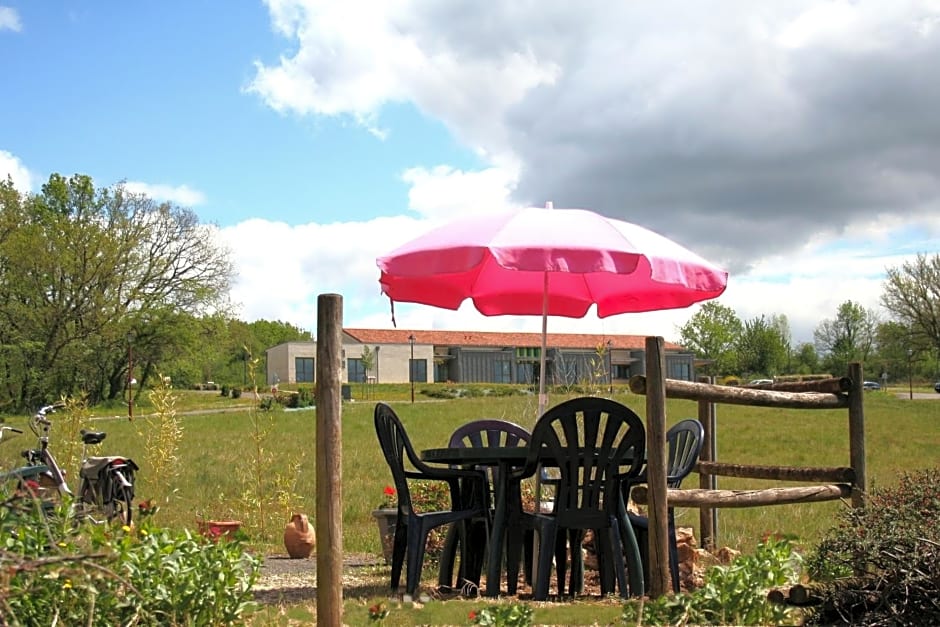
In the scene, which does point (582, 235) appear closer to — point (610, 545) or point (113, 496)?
point (610, 545)

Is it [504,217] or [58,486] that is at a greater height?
[504,217]

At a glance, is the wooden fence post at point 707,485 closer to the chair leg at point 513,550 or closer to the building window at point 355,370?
the chair leg at point 513,550

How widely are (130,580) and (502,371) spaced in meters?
63.2

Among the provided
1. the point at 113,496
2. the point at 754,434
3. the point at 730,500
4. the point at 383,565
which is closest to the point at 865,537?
the point at 730,500

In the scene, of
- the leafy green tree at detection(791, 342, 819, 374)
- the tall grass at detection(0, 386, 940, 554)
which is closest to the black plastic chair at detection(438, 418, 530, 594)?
the tall grass at detection(0, 386, 940, 554)

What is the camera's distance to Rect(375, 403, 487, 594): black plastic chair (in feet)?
18.6

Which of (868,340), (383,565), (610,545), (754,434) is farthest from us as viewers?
(868,340)

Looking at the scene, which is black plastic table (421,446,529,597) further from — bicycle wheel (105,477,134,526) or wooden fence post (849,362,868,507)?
bicycle wheel (105,477,134,526)

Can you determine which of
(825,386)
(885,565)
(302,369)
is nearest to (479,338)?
(302,369)

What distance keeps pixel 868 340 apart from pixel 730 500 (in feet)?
262

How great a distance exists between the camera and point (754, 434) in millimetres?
24172

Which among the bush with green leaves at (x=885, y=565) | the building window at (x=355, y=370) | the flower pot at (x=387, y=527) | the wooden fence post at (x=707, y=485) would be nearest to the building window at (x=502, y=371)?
the building window at (x=355, y=370)

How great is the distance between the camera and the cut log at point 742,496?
5449 mm

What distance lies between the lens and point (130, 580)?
12.1ft
